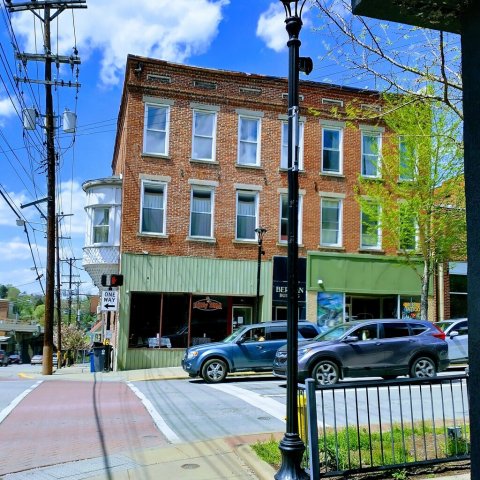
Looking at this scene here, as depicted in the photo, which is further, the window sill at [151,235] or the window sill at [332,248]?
the window sill at [332,248]

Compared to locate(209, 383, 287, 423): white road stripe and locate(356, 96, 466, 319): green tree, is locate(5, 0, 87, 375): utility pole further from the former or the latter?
→ locate(356, 96, 466, 319): green tree

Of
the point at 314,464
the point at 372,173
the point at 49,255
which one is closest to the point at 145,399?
the point at 314,464

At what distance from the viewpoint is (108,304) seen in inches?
758

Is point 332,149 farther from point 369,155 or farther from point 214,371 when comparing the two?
point 214,371

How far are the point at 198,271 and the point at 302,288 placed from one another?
4496mm

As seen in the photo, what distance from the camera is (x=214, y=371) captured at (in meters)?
15.7

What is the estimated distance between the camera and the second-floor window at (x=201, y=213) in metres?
22.9

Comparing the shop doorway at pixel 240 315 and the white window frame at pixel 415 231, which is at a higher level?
the white window frame at pixel 415 231

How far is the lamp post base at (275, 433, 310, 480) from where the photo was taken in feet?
A: 17.9

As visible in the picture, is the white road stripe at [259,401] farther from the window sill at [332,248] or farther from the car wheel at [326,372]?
the window sill at [332,248]

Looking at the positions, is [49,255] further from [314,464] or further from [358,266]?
[314,464]

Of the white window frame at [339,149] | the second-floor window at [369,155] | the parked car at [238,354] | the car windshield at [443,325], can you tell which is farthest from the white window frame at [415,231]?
the parked car at [238,354]

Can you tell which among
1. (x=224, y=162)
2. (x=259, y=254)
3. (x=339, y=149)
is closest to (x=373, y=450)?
(x=259, y=254)

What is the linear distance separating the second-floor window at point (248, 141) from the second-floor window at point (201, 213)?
2103 mm
